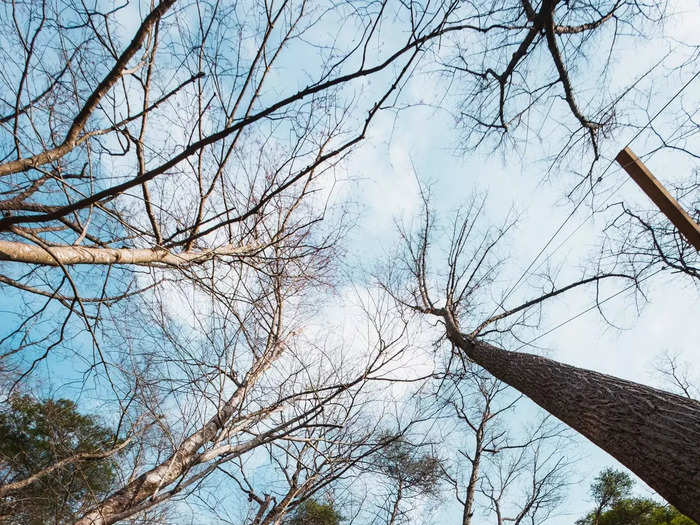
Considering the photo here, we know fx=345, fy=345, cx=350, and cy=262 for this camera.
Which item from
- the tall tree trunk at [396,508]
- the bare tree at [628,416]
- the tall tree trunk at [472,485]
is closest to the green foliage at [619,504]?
the tall tree trunk at [472,485]

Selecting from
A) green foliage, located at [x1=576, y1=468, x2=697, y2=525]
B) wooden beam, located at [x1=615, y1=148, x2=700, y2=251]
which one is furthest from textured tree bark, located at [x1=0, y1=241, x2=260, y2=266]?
green foliage, located at [x1=576, y1=468, x2=697, y2=525]

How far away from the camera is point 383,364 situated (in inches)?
156

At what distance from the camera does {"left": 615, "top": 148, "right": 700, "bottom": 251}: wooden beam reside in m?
2.97

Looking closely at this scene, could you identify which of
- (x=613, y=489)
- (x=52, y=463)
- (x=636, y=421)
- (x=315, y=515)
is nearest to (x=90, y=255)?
(x=52, y=463)

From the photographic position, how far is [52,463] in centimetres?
411

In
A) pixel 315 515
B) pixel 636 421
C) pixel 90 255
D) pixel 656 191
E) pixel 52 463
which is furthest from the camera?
pixel 315 515

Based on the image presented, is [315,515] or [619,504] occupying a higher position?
[315,515]

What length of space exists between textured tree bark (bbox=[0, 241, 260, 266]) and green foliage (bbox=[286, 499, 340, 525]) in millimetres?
7445

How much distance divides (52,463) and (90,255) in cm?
343

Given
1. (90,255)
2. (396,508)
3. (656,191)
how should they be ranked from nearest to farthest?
(90,255) < (656,191) < (396,508)

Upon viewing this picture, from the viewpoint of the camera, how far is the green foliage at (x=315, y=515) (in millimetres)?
7988

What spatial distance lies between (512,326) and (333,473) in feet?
11.9

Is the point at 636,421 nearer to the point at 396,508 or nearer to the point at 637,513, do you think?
the point at 396,508

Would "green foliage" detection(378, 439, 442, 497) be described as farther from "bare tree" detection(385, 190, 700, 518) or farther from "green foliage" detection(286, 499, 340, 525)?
"green foliage" detection(286, 499, 340, 525)
